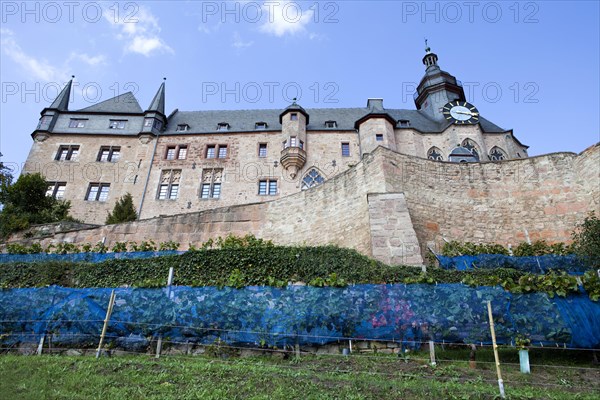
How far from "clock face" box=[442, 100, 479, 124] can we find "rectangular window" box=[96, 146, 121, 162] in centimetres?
2219

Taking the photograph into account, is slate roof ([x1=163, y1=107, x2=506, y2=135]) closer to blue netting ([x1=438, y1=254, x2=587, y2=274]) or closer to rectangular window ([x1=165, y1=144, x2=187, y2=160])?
rectangular window ([x1=165, y1=144, x2=187, y2=160])

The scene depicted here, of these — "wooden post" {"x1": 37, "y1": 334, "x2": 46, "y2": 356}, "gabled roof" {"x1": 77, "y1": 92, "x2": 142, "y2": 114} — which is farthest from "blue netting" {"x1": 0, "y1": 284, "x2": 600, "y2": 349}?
"gabled roof" {"x1": 77, "y1": 92, "x2": 142, "y2": 114}

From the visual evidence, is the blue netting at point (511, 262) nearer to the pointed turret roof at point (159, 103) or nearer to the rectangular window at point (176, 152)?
the rectangular window at point (176, 152)

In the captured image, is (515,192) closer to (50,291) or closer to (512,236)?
(512,236)

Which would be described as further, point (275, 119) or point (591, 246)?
point (275, 119)

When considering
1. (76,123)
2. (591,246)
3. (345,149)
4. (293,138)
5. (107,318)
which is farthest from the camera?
(76,123)

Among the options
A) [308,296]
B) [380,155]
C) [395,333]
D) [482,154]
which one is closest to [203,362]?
[308,296]

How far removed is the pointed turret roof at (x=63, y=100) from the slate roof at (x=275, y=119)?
737cm

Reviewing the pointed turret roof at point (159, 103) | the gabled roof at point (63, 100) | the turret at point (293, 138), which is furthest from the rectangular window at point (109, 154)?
the turret at point (293, 138)

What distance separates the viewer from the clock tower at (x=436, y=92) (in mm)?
32031

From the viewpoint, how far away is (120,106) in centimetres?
3017

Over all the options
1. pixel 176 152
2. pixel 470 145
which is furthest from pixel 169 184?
pixel 470 145

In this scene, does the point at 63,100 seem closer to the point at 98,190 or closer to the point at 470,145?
the point at 98,190

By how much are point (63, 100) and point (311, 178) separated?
19035 millimetres
